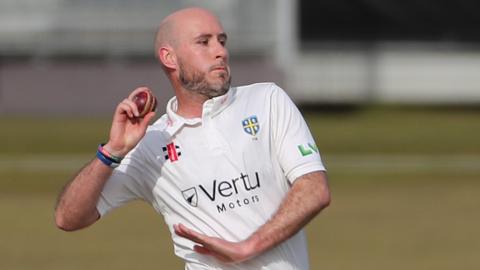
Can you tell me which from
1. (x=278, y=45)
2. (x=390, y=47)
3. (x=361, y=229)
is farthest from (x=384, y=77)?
(x=361, y=229)

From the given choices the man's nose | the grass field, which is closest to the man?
the man's nose

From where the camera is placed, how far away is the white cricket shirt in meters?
5.20

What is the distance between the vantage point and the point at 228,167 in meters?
5.21

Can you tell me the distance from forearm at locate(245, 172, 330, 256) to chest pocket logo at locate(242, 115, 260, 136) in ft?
1.24

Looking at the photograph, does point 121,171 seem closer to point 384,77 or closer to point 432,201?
point 432,201

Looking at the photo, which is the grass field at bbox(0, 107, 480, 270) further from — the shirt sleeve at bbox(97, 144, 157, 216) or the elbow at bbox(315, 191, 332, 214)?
the elbow at bbox(315, 191, 332, 214)

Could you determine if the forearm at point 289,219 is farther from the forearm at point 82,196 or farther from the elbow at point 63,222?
the elbow at point 63,222

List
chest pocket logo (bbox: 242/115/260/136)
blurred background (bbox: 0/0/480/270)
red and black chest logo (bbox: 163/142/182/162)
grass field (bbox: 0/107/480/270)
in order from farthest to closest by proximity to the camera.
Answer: blurred background (bbox: 0/0/480/270)
grass field (bbox: 0/107/480/270)
red and black chest logo (bbox: 163/142/182/162)
chest pocket logo (bbox: 242/115/260/136)

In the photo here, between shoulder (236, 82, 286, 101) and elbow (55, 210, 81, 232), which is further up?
shoulder (236, 82, 286, 101)

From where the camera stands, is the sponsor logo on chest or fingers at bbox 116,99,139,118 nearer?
fingers at bbox 116,99,139,118

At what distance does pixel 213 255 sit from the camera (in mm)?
5121

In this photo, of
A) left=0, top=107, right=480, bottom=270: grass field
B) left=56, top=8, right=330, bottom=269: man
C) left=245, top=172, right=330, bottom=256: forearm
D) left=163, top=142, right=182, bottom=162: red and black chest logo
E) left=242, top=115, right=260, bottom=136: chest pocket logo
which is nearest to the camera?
left=245, top=172, right=330, bottom=256: forearm

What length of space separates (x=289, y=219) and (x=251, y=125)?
1.69 feet

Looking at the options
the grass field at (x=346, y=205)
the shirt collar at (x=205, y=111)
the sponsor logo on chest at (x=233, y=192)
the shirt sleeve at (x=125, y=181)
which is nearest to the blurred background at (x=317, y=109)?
the grass field at (x=346, y=205)
